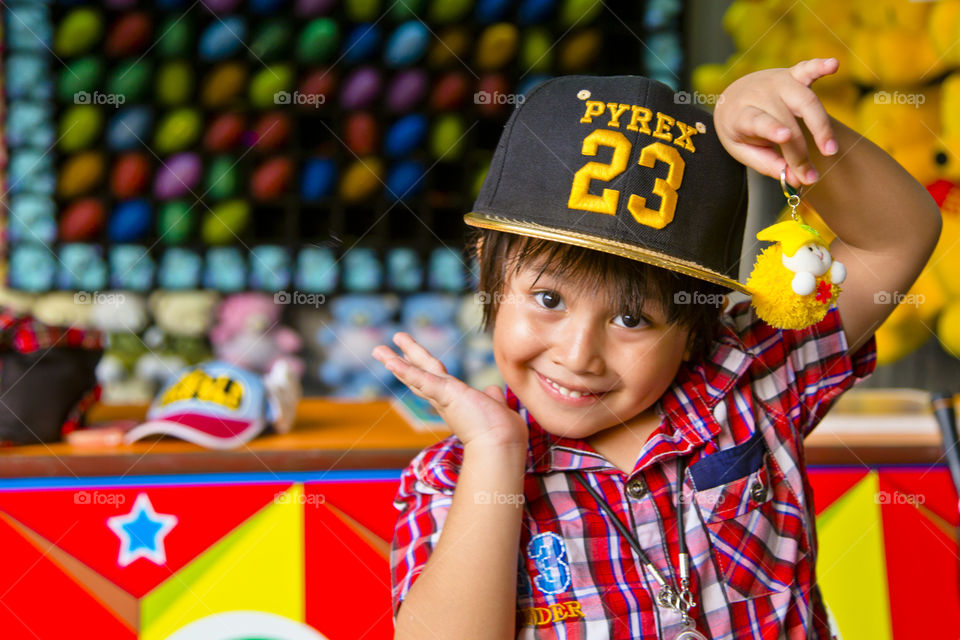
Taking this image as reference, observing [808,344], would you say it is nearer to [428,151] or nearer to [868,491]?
[868,491]

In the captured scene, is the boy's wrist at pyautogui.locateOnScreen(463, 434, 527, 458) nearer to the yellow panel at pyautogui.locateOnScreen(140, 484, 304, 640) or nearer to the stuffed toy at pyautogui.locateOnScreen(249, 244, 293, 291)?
the yellow panel at pyautogui.locateOnScreen(140, 484, 304, 640)

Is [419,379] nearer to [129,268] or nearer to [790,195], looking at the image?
[790,195]

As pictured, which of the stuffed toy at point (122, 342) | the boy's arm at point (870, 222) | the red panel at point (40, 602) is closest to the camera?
the boy's arm at point (870, 222)

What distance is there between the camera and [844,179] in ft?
2.55

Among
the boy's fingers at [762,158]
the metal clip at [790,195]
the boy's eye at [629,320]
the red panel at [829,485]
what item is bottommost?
the red panel at [829,485]

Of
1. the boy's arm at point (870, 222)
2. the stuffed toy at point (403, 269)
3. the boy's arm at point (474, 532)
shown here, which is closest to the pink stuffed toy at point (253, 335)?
the stuffed toy at point (403, 269)

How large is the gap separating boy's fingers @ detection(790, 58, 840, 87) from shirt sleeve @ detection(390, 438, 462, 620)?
0.47 meters

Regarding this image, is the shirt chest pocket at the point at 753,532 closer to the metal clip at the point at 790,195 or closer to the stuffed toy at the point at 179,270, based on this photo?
the metal clip at the point at 790,195

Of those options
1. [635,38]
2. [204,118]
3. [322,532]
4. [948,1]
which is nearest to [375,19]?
[204,118]

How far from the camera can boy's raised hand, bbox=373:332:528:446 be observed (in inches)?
29.8

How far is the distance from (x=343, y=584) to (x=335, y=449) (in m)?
0.18

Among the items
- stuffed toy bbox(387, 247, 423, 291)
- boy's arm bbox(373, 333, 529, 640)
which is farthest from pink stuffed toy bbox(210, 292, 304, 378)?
boy's arm bbox(373, 333, 529, 640)

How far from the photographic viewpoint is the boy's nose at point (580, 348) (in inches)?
28.6

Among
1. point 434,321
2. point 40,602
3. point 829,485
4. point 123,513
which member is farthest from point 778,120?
point 434,321
